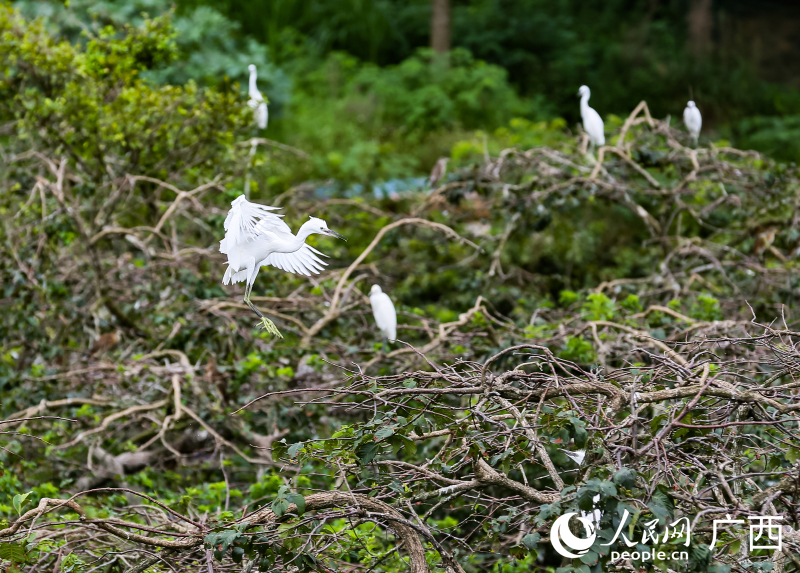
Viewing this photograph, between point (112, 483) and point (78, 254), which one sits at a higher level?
point (78, 254)

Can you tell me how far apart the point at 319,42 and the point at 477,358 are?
8.36 metres

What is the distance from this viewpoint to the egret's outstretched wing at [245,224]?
85.2 inches

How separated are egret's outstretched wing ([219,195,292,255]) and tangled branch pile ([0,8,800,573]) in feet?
1.51

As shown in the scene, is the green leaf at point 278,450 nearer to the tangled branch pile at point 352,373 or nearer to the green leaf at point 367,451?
the tangled branch pile at point 352,373

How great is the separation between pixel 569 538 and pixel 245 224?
1210 mm

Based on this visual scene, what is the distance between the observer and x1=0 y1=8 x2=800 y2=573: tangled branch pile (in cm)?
179

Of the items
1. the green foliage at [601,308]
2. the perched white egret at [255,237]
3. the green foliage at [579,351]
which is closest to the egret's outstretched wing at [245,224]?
the perched white egret at [255,237]

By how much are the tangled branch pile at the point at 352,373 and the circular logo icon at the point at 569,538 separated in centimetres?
3

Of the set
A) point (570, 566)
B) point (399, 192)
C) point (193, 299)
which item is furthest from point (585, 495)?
point (399, 192)

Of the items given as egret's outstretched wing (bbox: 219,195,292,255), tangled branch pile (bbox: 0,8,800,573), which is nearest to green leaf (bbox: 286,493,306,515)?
tangled branch pile (bbox: 0,8,800,573)

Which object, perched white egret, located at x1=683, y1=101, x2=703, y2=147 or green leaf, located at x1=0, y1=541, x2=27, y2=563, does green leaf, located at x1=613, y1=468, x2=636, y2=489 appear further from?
perched white egret, located at x1=683, y1=101, x2=703, y2=147

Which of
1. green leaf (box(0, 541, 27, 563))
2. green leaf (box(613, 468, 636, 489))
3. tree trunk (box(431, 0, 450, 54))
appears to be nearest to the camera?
green leaf (box(613, 468, 636, 489))

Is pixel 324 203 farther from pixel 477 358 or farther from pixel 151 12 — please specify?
pixel 151 12

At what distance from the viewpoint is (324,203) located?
15.1ft
